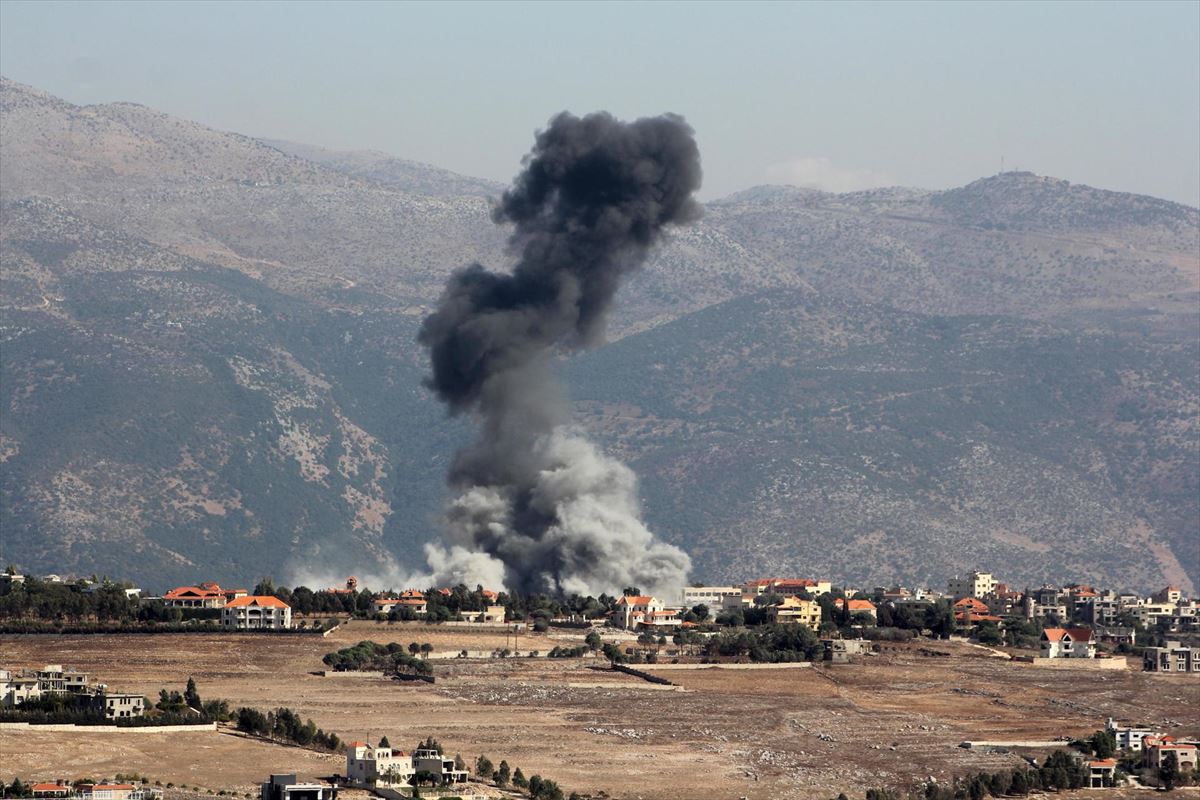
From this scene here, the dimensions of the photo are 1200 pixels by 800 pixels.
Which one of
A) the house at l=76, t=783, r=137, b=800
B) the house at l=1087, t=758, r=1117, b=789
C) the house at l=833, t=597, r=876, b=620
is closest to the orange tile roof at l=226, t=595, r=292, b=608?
the house at l=833, t=597, r=876, b=620

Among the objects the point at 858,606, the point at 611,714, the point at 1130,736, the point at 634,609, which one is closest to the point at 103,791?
the point at 611,714

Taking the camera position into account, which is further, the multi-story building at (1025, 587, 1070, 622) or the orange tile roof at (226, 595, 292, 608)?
the multi-story building at (1025, 587, 1070, 622)

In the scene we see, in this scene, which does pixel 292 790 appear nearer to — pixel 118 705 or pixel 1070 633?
pixel 118 705

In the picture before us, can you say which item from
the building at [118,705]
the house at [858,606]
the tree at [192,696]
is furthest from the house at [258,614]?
the house at [858,606]

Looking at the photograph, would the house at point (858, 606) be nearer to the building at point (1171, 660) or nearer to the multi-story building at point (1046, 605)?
the multi-story building at point (1046, 605)

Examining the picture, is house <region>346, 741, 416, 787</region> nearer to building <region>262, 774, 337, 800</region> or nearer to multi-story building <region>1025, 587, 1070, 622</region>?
building <region>262, 774, 337, 800</region>

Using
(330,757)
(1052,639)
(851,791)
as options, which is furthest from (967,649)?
(330,757)
